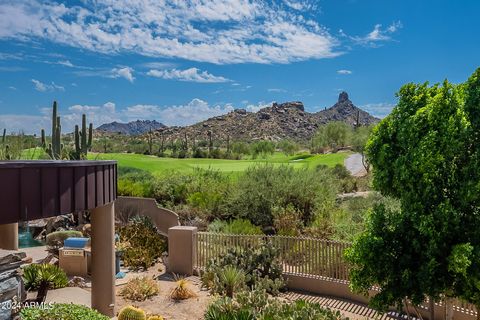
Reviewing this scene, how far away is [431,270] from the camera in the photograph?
6484mm

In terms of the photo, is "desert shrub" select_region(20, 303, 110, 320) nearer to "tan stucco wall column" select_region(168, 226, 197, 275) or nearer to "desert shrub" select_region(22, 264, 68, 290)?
"desert shrub" select_region(22, 264, 68, 290)

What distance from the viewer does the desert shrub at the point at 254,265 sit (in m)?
11.4

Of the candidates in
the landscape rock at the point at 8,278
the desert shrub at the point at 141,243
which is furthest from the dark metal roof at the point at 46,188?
the desert shrub at the point at 141,243

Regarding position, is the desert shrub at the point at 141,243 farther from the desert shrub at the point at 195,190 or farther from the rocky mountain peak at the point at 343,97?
the rocky mountain peak at the point at 343,97

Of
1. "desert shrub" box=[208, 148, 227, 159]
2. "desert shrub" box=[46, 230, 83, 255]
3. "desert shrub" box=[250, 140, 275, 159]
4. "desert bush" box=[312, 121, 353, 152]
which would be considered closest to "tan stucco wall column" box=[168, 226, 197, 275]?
"desert shrub" box=[46, 230, 83, 255]

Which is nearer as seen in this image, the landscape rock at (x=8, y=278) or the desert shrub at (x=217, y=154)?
the landscape rock at (x=8, y=278)

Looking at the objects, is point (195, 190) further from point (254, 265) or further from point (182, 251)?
point (254, 265)

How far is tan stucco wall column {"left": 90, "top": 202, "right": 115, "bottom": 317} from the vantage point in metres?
8.05

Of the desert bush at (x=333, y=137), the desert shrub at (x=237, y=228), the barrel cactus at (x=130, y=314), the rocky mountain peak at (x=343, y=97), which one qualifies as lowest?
the barrel cactus at (x=130, y=314)

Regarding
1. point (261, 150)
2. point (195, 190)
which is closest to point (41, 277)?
point (195, 190)

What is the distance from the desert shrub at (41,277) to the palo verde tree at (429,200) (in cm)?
A: 660

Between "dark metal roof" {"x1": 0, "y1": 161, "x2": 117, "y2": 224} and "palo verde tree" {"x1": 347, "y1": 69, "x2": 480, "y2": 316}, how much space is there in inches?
165

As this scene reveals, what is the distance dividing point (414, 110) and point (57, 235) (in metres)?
12.3

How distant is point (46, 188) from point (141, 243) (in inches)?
386
